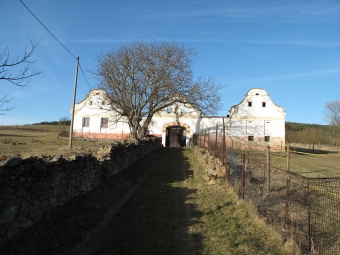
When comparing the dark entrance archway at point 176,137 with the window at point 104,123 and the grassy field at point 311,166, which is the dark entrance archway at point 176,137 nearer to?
the window at point 104,123

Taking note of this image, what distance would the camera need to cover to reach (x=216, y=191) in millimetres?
9531

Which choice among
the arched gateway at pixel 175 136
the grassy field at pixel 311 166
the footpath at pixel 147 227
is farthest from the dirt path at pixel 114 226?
the arched gateway at pixel 175 136

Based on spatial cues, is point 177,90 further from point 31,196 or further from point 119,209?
point 31,196

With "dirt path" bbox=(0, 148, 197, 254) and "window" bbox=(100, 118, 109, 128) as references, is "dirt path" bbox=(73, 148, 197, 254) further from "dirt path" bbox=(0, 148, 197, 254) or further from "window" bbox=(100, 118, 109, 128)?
"window" bbox=(100, 118, 109, 128)

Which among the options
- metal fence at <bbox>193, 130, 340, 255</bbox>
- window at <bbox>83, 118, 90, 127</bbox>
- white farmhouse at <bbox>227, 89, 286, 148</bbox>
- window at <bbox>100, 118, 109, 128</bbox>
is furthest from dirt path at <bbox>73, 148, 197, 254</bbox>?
window at <bbox>83, 118, 90, 127</bbox>

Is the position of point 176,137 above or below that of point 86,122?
below

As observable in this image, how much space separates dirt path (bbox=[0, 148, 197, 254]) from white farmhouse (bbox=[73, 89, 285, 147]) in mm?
27263

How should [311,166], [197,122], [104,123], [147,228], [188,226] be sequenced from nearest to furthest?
[147,228] < [188,226] < [311,166] < [197,122] < [104,123]

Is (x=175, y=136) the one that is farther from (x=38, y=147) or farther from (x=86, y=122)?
(x=38, y=147)

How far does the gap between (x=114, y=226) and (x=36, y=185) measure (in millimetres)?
1897

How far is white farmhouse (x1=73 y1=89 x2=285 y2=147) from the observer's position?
36.2 m

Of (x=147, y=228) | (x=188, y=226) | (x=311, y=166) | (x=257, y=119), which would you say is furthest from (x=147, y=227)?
(x=257, y=119)

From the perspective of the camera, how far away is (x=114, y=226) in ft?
20.1

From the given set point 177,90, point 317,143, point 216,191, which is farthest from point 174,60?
point 317,143
